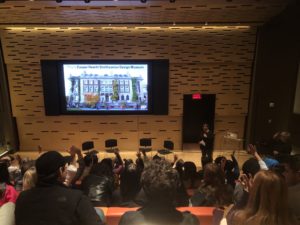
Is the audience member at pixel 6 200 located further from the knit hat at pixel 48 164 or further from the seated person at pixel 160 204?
the seated person at pixel 160 204

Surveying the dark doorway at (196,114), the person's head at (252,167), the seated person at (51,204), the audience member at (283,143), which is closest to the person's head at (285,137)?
the audience member at (283,143)

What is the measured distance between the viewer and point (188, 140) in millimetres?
9516

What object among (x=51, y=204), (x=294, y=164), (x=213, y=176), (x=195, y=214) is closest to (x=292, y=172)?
(x=294, y=164)

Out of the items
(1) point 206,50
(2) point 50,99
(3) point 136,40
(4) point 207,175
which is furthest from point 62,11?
(4) point 207,175

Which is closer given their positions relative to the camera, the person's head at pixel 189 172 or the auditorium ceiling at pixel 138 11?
the person's head at pixel 189 172

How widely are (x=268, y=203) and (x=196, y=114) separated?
7600 millimetres

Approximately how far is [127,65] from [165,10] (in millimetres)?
2485

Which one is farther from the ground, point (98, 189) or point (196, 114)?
point (196, 114)

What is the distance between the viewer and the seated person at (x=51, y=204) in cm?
168

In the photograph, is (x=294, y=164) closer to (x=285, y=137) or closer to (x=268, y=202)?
(x=268, y=202)

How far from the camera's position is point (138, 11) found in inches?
261

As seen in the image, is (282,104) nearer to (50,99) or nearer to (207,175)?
(207,175)

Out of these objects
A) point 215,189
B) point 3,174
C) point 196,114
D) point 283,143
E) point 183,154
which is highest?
point 196,114

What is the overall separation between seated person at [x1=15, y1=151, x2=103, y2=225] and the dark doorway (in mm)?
7357
